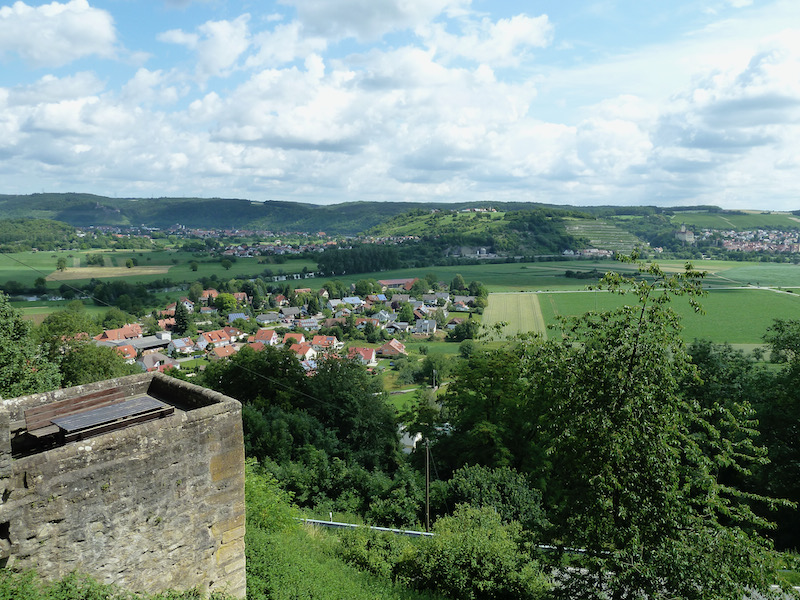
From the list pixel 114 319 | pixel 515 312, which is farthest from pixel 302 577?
pixel 114 319

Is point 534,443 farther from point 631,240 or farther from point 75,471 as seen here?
point 631,240

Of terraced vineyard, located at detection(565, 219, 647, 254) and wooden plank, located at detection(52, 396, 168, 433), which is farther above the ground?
terraced vineyard, located at detection(565, 219, 647, 254)

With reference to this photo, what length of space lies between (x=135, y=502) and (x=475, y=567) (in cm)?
724

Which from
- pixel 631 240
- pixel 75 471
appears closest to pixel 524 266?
pixel 631 240

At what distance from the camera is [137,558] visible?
201 inches

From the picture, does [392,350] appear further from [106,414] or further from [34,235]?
[34,235]

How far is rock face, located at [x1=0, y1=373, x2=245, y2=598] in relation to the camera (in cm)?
439

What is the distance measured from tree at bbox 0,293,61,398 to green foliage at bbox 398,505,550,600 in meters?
12.8

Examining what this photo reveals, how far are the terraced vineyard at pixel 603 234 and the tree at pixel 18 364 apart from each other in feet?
375

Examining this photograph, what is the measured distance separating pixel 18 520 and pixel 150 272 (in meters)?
113

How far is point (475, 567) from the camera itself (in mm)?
9867

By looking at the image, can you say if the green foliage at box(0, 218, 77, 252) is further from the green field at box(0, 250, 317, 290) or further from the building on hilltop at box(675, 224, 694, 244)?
the building on hilltop at box(675, 224, 694, 244)

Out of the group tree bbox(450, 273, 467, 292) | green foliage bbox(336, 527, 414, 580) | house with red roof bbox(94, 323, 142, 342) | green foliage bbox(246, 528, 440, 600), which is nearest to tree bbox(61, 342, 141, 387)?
green foliage bbox(336, 527, 414, 580)

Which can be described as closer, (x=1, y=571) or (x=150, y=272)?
(x=1, y=571)
